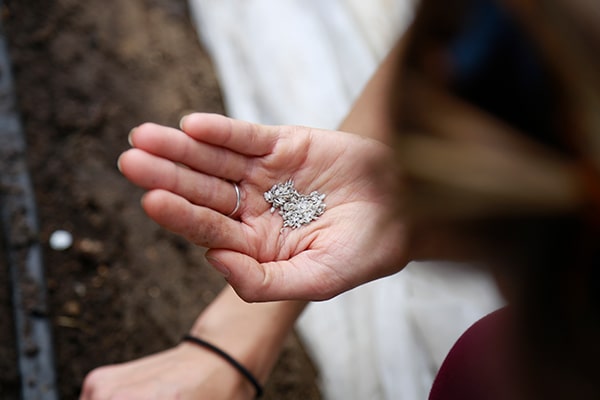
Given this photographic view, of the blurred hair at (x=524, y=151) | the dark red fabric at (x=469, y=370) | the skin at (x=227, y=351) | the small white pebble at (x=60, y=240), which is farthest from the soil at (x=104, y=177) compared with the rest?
the blurred hair at (x=524, y=151)

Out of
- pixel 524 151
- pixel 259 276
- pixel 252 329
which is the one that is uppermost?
pixel 524 151

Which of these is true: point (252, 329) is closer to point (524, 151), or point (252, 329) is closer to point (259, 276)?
point (259, 276)

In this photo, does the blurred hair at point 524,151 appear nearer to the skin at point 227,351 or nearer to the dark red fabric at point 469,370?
the dark red fabric at point 469,370

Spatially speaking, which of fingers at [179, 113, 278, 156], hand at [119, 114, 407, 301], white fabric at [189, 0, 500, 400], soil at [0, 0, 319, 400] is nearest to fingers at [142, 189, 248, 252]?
hand at [119, 114, 407, 301]

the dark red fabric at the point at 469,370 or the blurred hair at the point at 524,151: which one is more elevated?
the blurred hair at the point at 524,151

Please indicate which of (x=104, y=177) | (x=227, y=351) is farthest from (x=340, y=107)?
(x=227, y=351)

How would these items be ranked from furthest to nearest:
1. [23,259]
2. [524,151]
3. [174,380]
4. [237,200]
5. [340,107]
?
[340,107]
[23,259]
[174,380]
[237,200]
[524,151]

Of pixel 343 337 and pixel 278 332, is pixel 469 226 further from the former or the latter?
pixel 343 337
